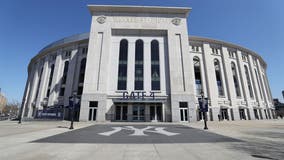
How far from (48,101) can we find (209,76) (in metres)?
43.2

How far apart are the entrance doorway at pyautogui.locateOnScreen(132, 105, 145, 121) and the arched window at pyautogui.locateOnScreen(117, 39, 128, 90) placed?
200 inches

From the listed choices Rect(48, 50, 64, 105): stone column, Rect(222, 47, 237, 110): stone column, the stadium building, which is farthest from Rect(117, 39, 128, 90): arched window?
Rect(222, 47, 237, 110): stone column

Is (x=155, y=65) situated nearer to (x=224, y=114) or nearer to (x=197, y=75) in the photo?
(x=197, y=75)

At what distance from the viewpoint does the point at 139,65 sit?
1186 inches

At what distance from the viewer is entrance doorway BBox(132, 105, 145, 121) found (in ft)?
88.0

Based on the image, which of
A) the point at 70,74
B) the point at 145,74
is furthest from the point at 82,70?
the point at 145,74

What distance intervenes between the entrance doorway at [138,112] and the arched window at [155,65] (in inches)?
202

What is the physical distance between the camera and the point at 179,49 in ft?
101

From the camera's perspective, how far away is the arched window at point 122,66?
28.6 metres

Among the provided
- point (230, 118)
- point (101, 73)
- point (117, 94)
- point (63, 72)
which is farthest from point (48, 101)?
point (230, 118)

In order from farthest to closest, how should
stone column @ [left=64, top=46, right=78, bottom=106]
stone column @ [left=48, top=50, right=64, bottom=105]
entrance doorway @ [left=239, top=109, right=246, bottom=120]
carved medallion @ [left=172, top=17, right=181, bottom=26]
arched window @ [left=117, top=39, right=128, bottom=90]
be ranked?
entrance doorway @ [left=239, top=109, right=246, bottom=120] → stone column @ [left=48, top=50, right=64, bottom=105] → stone column @ [left=64, top=46, right=78, bottom=106] → carved medallion @ [left=172, top=17, right=181, bottom=26] → arched window @ [left=117, top=39, right=128, bottom=90]

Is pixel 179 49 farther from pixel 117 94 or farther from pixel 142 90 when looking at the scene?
pixel 117 94

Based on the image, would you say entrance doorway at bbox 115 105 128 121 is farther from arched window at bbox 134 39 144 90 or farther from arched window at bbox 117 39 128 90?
arched window at bbox 134 39 144 90

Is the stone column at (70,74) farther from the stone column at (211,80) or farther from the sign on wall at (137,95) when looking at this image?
the stone column at (211,80)
